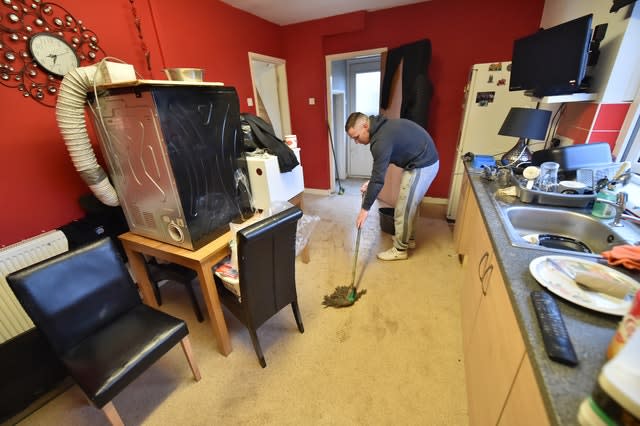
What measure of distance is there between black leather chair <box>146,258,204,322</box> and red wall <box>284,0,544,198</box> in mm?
2893

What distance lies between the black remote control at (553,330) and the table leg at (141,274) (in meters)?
2.17

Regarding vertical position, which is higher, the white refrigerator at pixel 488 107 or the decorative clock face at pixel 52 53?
the decorative clock face at pixel 52 53

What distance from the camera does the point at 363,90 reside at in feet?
15.4

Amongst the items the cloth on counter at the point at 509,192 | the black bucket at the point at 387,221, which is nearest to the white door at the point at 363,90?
the black bucket at the point at 387,221

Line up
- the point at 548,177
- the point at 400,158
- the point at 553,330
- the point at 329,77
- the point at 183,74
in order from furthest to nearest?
the point at 329,77, the point at 400,158, the point at 548,177, the point at 183,74, the point at 553,330

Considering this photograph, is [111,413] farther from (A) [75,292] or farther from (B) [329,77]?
(B) [329,77]

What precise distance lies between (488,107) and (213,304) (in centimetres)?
312

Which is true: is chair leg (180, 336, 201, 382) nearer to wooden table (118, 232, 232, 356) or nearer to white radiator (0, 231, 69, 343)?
wooden table (118, 232, 232, 356)

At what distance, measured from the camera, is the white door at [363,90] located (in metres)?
4.47

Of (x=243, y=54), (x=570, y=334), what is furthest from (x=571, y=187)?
(x=243, y=54)

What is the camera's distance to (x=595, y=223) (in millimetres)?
1254

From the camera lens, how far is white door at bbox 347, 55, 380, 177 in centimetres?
447

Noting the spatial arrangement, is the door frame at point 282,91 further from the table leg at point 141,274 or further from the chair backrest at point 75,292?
the chair backrest at point 75,292

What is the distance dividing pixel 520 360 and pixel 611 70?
5.76 feet
